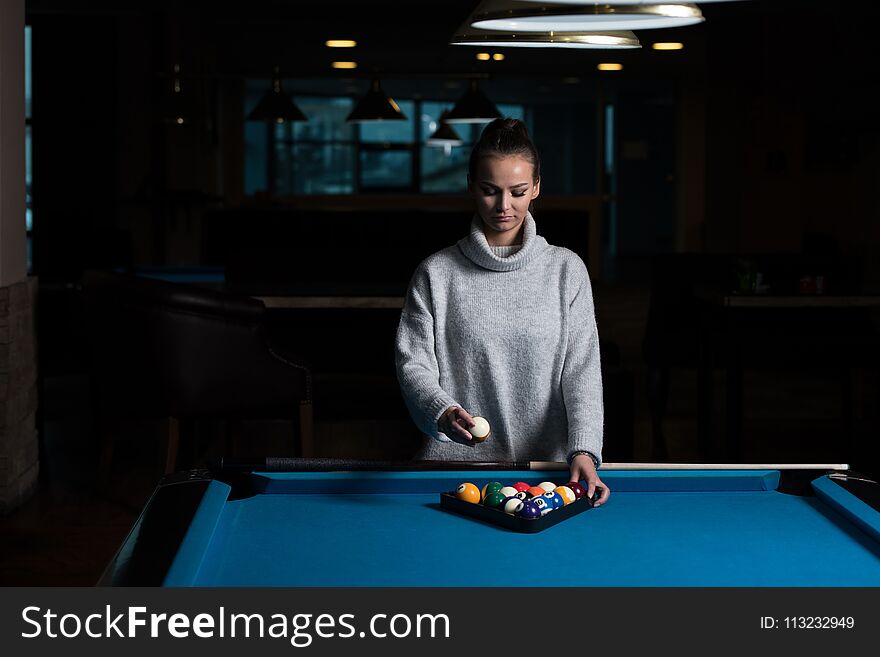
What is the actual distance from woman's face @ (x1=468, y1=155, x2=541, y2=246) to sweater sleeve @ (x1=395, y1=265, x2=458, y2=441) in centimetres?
18

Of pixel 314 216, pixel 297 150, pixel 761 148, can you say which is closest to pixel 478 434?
pixel 314 216

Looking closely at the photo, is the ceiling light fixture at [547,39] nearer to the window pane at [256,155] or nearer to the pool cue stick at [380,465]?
the pool cue stick at [380,465]

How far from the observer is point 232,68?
12984mm

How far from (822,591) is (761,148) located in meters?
11.1

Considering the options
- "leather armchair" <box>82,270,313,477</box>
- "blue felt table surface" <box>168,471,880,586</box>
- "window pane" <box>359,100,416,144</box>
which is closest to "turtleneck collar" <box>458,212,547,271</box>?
"blue felt table surface" <box>168,471,880,586</box>

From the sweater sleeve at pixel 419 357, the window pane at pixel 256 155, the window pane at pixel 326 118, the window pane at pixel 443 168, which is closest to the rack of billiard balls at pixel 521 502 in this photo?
the sweater sleeve at pixel 419 357

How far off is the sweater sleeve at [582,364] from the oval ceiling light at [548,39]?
50cm

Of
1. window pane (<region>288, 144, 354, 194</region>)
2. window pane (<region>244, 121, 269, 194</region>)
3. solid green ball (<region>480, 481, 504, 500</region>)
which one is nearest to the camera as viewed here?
solid green ball (<region>480, 481, 504, 500</region>)

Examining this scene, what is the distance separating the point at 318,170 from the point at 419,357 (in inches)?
524

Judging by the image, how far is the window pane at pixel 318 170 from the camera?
15070mm

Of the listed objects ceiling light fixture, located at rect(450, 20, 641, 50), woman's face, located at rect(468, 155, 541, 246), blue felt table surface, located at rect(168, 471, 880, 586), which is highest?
ceiling light fixture, located at rect(450, 20, 641, 50)

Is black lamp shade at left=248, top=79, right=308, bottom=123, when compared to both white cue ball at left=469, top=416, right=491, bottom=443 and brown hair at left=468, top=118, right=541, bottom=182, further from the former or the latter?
white cue ball at left=469, top=416, right=491, bottom=443

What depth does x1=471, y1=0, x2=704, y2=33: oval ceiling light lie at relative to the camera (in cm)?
156

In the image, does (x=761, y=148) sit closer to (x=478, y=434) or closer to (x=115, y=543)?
(x=115, y=543)
